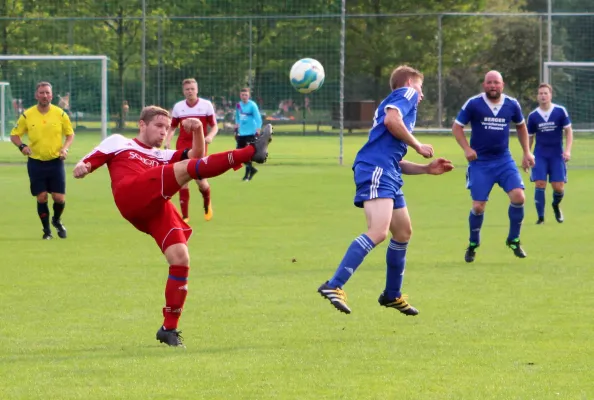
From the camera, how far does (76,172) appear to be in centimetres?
834

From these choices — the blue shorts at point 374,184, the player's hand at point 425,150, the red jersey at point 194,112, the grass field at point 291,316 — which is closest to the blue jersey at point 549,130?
the grass field at point 291,316

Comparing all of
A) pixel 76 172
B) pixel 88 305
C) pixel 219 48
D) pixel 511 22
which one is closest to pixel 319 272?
pixel 88 305

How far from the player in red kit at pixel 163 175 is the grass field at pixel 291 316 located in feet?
1.41

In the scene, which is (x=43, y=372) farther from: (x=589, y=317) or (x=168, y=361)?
(x=589, y=317)

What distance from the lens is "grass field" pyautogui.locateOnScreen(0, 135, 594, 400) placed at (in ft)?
23.0

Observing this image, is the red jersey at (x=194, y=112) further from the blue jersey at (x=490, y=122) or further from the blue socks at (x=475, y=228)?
the blue socks at (x=475, y=228)

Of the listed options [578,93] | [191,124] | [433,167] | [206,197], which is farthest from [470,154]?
[578,93]

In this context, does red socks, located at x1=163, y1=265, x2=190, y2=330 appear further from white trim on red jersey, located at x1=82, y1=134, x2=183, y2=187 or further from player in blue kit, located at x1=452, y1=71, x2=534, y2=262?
player in blue kit, located at x1=452, y1=71, x2=534, y2=262

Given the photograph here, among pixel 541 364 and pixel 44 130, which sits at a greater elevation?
pixel 44 130

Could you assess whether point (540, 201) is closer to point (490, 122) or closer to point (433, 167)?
point (490, 122)

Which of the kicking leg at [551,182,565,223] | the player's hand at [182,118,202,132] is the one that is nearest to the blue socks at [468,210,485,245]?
the kicking leg at [551,182,565,223]

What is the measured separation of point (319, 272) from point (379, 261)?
3.85 ft

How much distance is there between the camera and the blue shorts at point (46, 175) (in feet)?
51.4

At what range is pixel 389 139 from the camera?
373 inches
